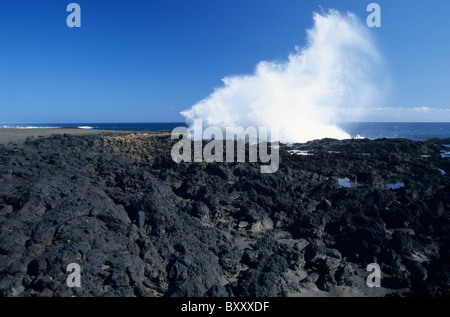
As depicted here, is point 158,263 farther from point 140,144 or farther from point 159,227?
point 140,144

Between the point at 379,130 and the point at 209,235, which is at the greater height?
the point at 379,130

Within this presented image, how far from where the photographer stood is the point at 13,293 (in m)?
5.07

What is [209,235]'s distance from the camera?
766 centimetres

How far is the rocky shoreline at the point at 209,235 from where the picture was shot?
5.69 m

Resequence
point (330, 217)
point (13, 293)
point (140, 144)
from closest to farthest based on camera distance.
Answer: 1. point (13, 293)
2. point (330, 217)
3. point (140, 144)

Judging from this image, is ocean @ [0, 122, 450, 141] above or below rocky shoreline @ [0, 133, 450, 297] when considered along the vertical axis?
above

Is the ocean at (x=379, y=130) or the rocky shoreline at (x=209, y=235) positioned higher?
the ocean at (x=379, y=130)

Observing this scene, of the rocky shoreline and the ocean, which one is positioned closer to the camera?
the rocky shoreline

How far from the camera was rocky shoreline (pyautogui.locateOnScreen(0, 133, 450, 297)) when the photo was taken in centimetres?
569

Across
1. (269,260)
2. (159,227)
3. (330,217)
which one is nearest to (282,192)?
(330,217)

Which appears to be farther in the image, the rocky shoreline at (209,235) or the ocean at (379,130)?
the ocean at (379,130)

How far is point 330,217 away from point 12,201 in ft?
29.3

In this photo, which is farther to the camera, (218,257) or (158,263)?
(218,257)

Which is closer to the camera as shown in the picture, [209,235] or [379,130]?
[209,235]
